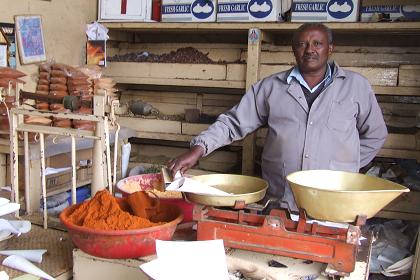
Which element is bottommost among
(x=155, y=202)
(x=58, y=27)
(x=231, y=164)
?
(x=231, y=164)

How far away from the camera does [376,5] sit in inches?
113

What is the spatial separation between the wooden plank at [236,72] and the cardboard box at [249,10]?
0.32 metres

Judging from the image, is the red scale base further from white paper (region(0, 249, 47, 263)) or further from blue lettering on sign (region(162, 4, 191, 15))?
blue lettering on sign (region(162, 4, 191, 15))

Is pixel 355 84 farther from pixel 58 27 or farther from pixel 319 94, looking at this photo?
pixel 58 27

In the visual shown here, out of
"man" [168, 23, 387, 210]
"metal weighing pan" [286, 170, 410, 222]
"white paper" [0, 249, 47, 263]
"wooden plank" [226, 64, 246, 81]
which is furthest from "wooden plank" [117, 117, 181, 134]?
"metal weighing pan" [286, 170, 410, 222]

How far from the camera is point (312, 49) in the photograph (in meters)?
2.01

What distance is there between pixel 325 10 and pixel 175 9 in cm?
107

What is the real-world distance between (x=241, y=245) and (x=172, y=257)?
248 mm

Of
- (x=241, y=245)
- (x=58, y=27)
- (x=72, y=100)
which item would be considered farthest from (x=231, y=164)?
(x=241, y=245)

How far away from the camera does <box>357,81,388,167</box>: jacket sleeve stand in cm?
211

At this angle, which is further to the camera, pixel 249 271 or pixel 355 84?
pixel 355 84

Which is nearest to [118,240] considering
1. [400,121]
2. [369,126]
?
[369,126]

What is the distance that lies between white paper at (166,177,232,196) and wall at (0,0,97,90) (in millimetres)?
2011

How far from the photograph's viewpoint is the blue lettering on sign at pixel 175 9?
3.24m
